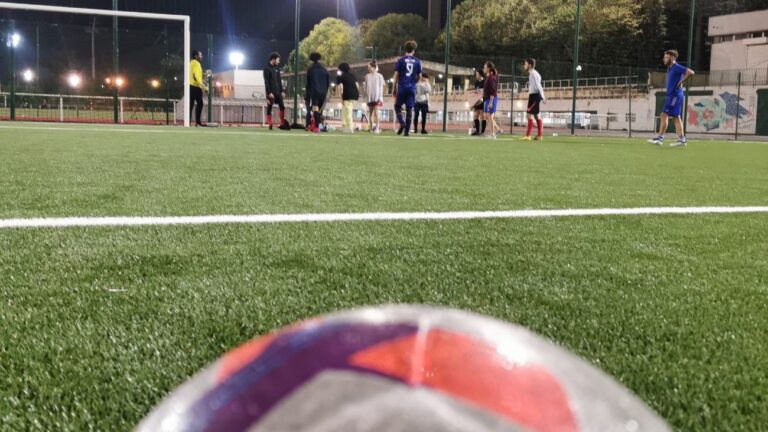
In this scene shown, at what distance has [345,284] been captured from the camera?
226 centimetres

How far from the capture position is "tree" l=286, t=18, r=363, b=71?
75.2 m

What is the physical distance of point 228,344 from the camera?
1.68 m

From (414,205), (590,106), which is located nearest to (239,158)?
(414,205)

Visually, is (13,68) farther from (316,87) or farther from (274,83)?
(316,87)

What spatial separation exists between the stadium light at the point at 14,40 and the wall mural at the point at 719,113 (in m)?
36.3

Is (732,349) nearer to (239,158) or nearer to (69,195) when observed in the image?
(69,195)

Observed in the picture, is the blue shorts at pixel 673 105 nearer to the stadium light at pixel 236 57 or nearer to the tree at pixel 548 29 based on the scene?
the stadium light at pixel 236 57

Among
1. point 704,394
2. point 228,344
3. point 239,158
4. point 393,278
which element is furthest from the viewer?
point 239,158

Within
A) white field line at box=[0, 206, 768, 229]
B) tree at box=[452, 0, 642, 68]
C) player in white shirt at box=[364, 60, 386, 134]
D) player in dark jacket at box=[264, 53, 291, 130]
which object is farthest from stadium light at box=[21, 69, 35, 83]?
tree at box=[452, 0, 642, 68]

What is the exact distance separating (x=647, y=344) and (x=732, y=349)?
21 centimetres

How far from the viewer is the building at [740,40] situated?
155 ft

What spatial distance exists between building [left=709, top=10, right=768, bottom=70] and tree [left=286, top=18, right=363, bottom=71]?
1378 inches

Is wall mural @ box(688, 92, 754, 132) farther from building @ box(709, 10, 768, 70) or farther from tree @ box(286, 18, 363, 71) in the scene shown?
tree @ box(286, 18, 363, 71)

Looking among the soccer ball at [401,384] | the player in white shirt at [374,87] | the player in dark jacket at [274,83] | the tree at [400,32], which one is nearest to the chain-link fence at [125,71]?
the player in dark jacket at [274,83]
